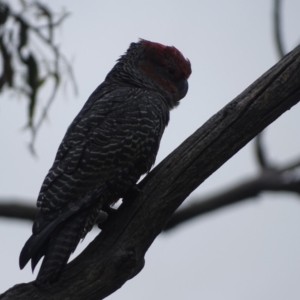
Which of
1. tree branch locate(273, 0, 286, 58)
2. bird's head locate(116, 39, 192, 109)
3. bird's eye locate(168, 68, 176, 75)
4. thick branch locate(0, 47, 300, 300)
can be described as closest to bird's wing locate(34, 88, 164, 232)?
thick branch locate(0, 47, 300, 300)

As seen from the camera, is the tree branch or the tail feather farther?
the tree branch

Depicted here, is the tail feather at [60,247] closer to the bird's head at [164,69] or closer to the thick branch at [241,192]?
the thick branch at [241,192]

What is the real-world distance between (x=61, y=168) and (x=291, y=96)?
1546mm

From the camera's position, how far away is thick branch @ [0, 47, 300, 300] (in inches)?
161

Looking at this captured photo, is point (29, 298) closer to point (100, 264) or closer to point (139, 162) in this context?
point (100, 264)

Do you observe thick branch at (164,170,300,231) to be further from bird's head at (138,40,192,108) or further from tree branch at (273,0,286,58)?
bird's head at (138,40,192,108)

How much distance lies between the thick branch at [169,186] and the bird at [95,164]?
0.13 metres

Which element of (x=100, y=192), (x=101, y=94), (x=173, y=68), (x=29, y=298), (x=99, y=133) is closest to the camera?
(x=29, y=298)

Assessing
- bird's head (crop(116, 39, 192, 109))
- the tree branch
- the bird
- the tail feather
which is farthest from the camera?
bird's head (crop(116, 39, 192, 109))

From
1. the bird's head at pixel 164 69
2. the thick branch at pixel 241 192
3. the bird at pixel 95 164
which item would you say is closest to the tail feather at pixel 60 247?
the bird at pixel 95 164

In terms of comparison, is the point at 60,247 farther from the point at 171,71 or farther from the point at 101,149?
the point at 171,71

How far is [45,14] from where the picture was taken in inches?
215

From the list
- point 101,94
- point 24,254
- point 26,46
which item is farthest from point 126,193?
point 26,46

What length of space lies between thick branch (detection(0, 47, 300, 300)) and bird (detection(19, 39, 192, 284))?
0.44ft
